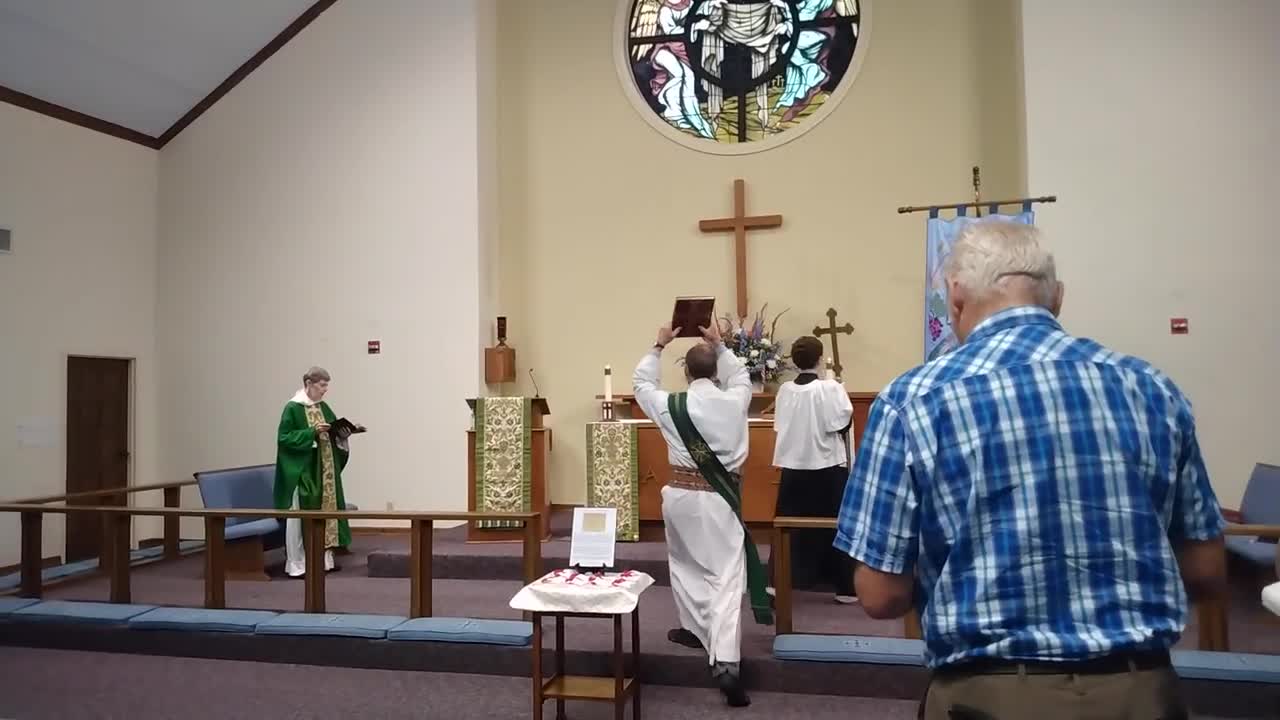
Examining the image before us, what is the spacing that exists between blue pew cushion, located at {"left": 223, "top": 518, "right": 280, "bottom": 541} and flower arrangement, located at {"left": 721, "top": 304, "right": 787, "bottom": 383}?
13.4 feet

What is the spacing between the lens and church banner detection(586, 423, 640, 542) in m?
6.88

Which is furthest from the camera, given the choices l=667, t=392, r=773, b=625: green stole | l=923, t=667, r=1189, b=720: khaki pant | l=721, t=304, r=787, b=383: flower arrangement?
l=721, t=304, r=787, b=383: flower arrangement

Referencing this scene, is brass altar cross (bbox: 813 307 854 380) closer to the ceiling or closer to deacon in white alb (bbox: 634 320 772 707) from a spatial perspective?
deacon in white alb (bbox: 634 320 772 707)

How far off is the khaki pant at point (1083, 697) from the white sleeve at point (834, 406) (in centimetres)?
429

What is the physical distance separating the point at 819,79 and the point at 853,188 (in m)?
1.18

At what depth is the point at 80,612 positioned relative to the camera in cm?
552

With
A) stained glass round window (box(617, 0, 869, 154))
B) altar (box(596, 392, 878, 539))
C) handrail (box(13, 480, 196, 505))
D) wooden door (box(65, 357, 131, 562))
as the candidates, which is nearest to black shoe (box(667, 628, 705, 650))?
altar (box(596, 392, 878, 539))

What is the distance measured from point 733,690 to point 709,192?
18.9 feet

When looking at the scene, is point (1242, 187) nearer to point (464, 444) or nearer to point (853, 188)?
point (853, 188)

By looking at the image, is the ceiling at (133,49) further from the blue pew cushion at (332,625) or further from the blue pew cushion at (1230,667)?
the blue pew cushion at (1230,667)

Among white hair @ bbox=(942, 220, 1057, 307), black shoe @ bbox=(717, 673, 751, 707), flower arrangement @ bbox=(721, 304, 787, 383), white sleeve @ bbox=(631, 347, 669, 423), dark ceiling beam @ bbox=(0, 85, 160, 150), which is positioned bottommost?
black shoe @ bbox=(717, 673, 751, 707)

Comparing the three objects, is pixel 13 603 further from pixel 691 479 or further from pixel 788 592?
pixel 788 592

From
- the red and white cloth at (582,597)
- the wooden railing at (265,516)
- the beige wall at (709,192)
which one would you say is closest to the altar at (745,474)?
the beige wall at (709,192)

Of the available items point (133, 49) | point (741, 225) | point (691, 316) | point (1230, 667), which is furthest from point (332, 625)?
point (133, 49)
